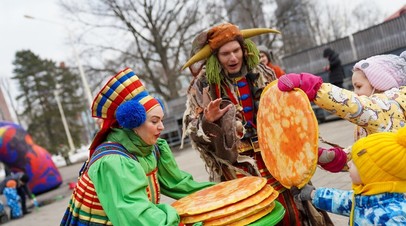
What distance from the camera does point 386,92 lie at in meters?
1.94

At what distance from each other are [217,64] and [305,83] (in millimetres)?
740

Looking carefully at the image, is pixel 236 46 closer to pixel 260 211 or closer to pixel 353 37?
pixel 260 211

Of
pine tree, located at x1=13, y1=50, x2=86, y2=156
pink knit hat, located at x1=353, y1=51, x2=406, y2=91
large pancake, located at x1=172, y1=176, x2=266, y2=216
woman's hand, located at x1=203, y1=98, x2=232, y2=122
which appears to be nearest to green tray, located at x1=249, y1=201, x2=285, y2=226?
large pancake, located at x1=172, y1=176, x2=266, y2=216

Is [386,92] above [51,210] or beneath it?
above

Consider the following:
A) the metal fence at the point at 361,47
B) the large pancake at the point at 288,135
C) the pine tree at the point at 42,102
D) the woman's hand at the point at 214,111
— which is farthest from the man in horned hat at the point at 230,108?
the pine tree at the point at 42,102

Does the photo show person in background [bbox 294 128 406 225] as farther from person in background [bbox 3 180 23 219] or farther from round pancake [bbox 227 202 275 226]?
Answer: person in background [bbox 3 180 23 219]

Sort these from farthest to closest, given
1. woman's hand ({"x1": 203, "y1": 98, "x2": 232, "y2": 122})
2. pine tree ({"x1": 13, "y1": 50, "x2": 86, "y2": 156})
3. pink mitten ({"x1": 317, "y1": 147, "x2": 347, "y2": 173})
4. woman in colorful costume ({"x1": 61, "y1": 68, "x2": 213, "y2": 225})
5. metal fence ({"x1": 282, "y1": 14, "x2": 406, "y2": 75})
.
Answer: pine tree ({"x1": 13, "y1": 50, "x2": 86, "y2": 156}) → metal fence ({"x1": 282, "y1": 14, "x2": 406, "y2": 75}) → woman's hand ({"x1": 203, "y1": 98, "x2": 232, "y2": 122}) → pink mitten ({"x1": 317, "y1": 147, "x2": 347, "y2": 173}) → woman in colorful costume ({"x1": 61, "y1": 68, "x2": 213, "y2": 225})

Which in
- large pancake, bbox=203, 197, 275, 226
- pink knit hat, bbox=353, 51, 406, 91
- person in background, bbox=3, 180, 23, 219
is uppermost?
pink knit hat, bbox=353, 51, 406, 91

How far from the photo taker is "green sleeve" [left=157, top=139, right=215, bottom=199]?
7.30 feet

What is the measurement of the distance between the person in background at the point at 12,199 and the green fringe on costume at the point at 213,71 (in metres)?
7.07

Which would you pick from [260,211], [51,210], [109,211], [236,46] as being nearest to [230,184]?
[260,211]

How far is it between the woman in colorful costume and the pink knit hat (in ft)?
3.68

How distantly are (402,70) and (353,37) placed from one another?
1004 centimetres

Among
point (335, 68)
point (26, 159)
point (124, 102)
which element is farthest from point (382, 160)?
point (26, 159)
